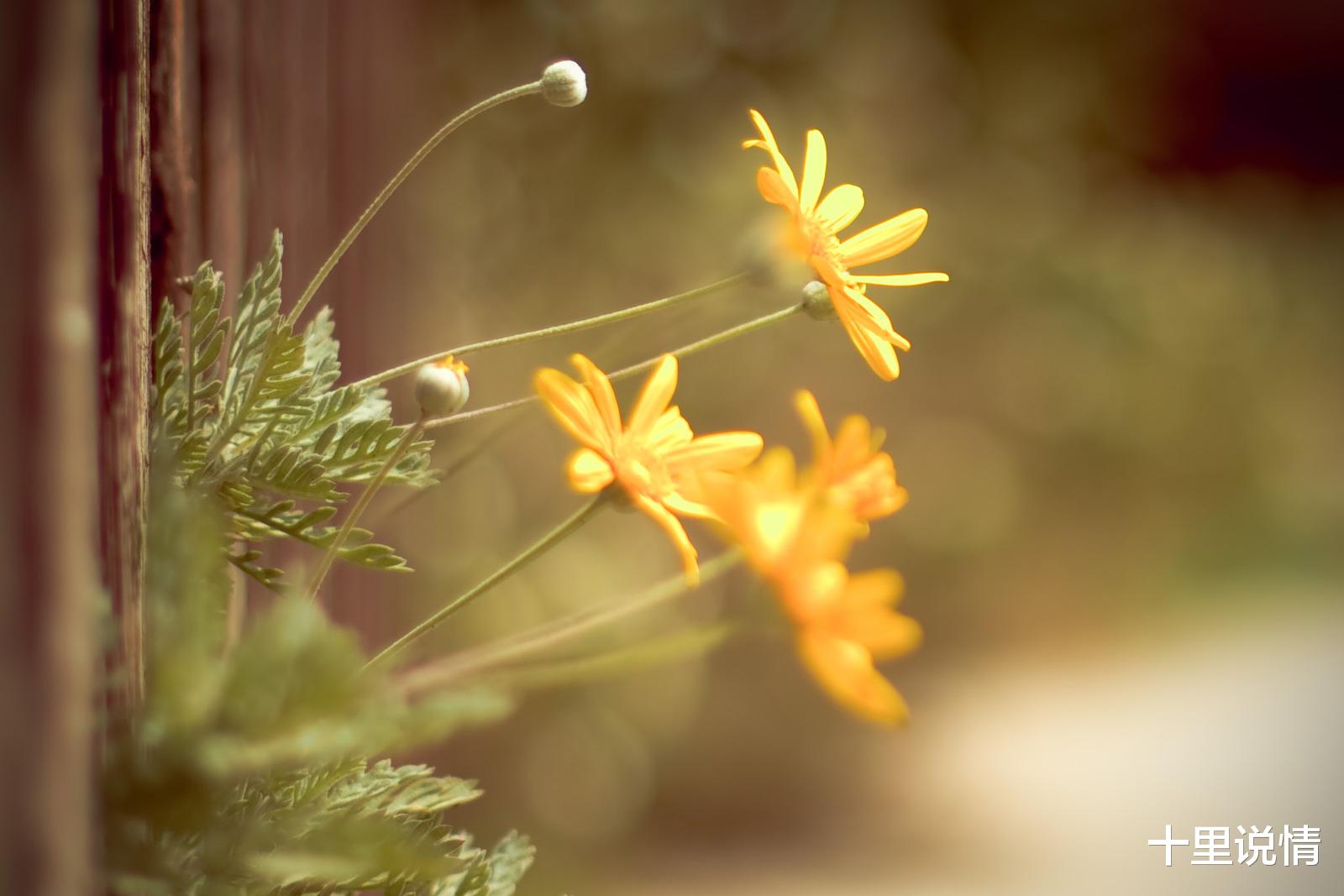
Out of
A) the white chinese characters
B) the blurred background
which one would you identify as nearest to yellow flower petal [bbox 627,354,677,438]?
the blurred background

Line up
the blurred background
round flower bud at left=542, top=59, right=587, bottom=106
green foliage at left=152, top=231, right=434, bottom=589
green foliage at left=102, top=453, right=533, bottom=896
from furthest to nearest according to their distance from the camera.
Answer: the blurred background
round flower bud at left=542, top=59, right=587, bottom=106
green foliage at left=152, top=231, right=434, bottom=589
green foliage at left=102, top=453, right=533, bottom=896

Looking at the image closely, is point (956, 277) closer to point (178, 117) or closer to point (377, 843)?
point (178, 117)

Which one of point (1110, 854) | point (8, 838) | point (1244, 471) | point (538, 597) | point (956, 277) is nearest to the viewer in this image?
point (8, 838)

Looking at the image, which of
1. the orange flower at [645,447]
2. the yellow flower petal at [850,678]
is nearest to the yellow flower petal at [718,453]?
the orange flower at [645,447]

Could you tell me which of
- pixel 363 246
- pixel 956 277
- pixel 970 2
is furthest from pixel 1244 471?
pixel 363 246

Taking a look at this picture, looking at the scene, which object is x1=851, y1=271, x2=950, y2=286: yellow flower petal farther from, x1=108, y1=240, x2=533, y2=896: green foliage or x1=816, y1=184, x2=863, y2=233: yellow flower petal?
x1=108, y1=240, x2=533, y2=896: green foliage
